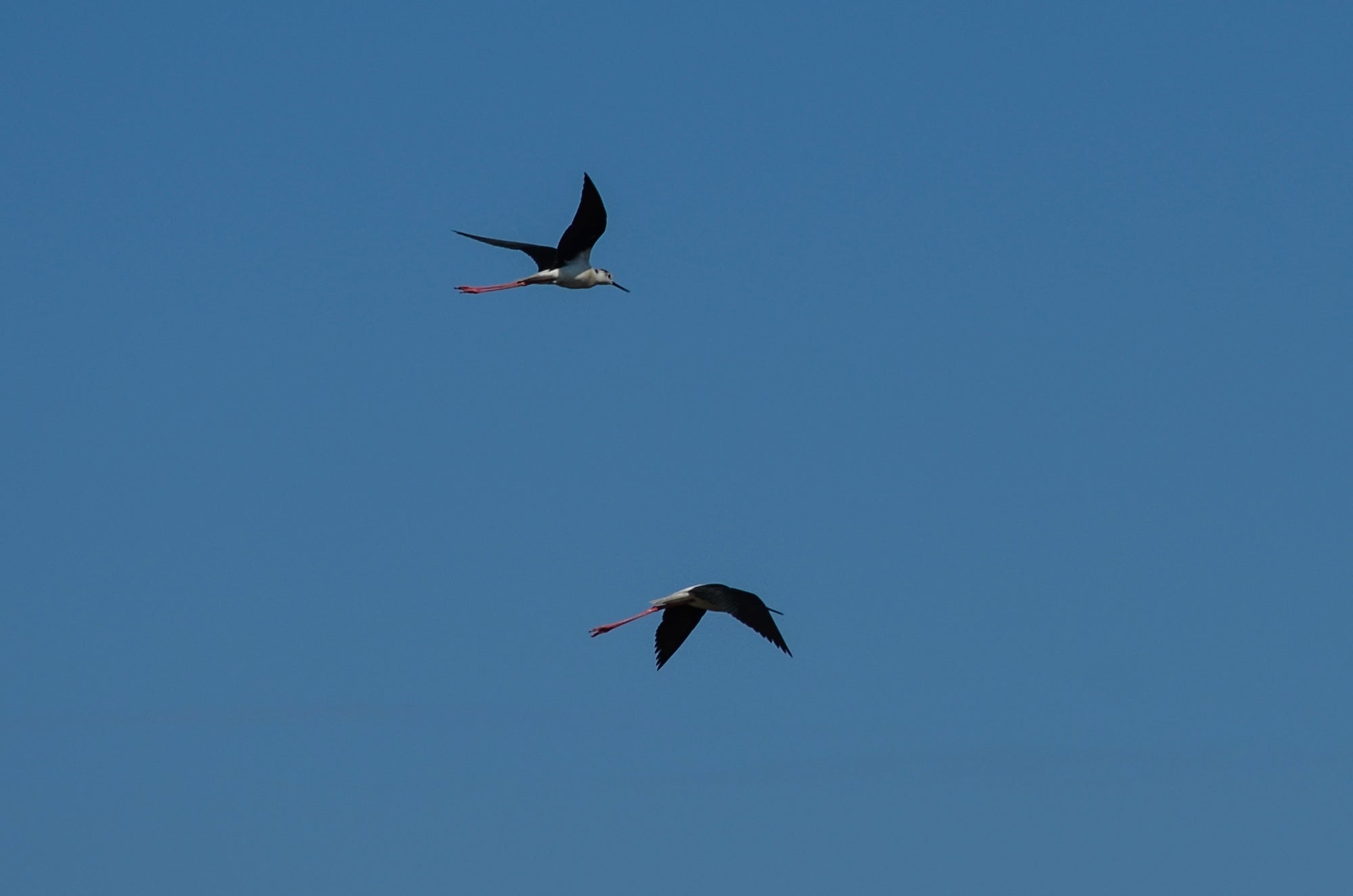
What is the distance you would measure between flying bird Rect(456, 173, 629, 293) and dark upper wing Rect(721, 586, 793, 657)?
7052 millimetres

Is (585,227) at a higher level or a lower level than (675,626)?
higher

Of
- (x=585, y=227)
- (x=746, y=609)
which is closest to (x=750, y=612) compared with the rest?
(x=746, y=609)

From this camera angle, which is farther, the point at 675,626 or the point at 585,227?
the point at 585,227

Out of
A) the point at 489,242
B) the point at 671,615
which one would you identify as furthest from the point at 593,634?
the point at 489,242

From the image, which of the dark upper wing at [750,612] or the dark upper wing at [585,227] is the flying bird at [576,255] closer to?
the dark upper wing at [585,227]

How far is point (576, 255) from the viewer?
115 ft

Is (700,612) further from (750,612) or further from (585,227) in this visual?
(585,227)

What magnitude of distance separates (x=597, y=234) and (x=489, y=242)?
322cm

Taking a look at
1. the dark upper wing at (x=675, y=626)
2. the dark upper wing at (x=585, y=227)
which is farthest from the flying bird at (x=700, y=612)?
the dark upper wing at (x=585, y=227)

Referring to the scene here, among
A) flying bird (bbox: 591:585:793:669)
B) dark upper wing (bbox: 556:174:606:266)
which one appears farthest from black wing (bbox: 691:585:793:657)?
dark upper wing (bbox: 556:174:606:266)

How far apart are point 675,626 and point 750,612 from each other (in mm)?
1642

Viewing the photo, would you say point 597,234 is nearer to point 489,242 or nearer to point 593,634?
point 489,242

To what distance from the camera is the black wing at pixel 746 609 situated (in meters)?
29.6

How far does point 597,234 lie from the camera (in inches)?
1352
